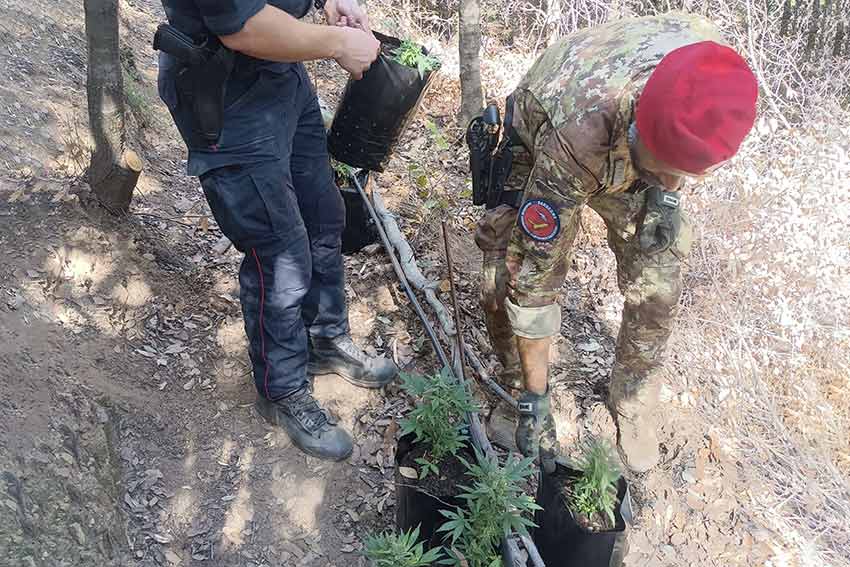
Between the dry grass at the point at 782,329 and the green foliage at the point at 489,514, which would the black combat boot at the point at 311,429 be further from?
the dry grass at the point at 782,329

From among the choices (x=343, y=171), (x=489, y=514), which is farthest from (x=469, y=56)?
(x=489, y=514)

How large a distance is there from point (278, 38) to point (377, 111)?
962 millimetres

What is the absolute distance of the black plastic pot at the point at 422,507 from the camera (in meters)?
2.31

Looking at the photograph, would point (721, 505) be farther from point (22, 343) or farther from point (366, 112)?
point (22, 343)

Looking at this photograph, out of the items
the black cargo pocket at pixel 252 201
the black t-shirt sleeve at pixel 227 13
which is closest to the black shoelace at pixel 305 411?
the black cargo pocket at pixel 252 201

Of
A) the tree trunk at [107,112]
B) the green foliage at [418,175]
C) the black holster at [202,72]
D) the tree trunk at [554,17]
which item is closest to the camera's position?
the black holster at [202,72]

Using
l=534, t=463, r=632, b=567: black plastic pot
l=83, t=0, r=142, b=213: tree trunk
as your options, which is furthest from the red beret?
l=83, t=0, r=142, b=213: tree trunk

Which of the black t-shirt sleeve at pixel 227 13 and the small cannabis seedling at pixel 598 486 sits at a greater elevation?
the black t-shirt sleeve at pixel 227 13

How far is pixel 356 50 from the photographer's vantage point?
227 centimetres

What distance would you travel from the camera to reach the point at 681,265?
2.66 meters

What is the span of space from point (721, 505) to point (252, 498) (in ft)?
6.48

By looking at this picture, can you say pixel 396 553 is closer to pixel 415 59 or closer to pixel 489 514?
pixel 489 514

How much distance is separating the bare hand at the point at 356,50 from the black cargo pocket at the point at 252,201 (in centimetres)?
43

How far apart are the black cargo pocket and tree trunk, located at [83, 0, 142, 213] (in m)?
1.14
